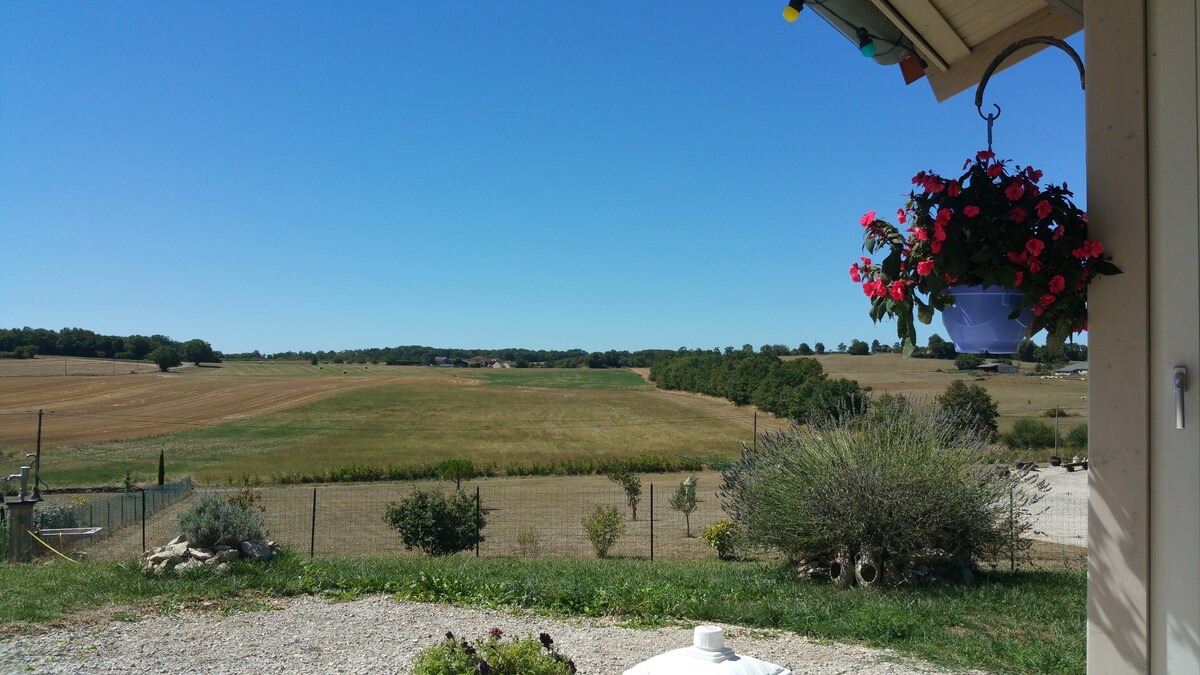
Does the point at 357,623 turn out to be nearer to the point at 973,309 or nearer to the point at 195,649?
the point at 195,649

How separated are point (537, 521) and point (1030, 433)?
1957cm

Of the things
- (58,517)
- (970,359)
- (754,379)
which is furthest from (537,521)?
(754,379)

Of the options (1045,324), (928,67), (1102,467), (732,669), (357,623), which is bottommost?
(357,623)

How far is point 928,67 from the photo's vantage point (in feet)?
11.0

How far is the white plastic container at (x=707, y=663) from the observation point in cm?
158

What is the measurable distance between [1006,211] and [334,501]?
98.9ft

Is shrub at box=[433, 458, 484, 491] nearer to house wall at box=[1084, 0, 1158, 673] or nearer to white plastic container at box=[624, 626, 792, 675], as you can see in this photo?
house wall at box=[1084, 0, 1158, 673]

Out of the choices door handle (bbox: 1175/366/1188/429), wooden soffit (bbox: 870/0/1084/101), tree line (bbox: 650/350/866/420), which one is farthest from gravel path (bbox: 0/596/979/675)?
tree line (bbox: 650/350/866/420)

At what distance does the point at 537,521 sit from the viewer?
24.2 meters

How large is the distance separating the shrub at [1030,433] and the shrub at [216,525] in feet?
97.5

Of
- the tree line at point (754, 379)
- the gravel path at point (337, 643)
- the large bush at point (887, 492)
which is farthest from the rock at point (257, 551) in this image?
the tree line at point (754, 379)

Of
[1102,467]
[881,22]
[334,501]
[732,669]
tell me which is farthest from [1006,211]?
[334,501]

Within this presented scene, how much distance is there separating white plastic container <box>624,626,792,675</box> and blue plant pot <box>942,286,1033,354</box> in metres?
1.25

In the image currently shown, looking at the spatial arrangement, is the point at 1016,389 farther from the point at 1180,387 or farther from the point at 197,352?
the point at 197,352
